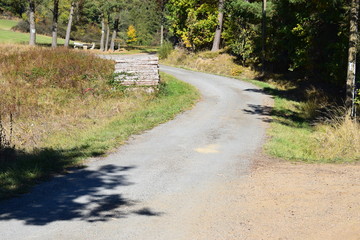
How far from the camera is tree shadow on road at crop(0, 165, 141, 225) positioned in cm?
581

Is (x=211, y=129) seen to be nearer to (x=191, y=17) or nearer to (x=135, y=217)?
(x=135, y=217)

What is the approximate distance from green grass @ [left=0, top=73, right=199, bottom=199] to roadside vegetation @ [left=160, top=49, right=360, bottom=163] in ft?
13.5

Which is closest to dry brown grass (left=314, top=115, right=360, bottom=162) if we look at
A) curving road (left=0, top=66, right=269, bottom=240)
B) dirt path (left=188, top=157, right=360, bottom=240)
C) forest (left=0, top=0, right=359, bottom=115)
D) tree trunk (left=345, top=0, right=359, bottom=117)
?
dirt path (left=188, top=157, right=360, bottom=240)

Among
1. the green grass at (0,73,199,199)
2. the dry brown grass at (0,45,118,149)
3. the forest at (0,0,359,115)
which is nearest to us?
the green grass at (0,73,199,199)

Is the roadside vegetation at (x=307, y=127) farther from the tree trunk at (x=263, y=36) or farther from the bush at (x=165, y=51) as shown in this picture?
the bush at (x=165, y=51)

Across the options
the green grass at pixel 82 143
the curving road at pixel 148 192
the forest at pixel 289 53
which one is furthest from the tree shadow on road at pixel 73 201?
the forest at pixel 289 53

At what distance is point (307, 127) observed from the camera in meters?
14.0

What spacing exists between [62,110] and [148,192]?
10.0m

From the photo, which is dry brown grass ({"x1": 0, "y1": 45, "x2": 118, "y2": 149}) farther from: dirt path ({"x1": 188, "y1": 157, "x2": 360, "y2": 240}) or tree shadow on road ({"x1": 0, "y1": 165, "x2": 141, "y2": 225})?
dirt path ({"x1": 188, "y1": 157, "x2": 360, "y2": 240})

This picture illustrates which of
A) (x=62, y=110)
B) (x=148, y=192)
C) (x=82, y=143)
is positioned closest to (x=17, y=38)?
(x=62, y=110)

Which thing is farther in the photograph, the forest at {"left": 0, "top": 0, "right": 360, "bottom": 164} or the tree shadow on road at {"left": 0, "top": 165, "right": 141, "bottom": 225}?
the forest at {"left": 0, "top": 0, "right": 360, "bottom": 164}

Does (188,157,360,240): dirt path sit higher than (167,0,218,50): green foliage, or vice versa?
(167,0,218,50): green foliage

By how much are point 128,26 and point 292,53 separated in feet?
204

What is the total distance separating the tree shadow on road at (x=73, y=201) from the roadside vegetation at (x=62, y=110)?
42cm
